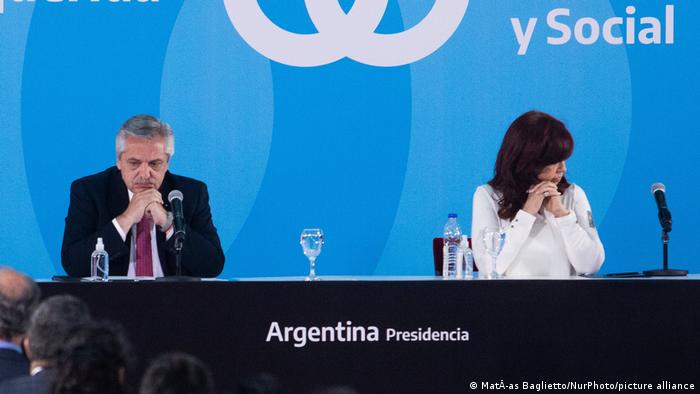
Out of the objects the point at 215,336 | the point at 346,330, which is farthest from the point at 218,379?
the point at 346,330

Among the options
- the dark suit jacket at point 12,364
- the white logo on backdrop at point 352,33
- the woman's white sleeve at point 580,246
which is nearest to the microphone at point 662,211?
the woman's white sleeve at point 580,246

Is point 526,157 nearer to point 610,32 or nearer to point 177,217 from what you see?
point 177,217

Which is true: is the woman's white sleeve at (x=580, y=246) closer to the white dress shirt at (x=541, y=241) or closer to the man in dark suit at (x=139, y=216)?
the white dress shirt at (x=541, y=241)

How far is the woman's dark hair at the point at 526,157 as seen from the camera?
4.81 m

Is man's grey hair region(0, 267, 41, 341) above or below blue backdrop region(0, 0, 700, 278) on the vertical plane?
below

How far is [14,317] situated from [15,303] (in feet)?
0.13

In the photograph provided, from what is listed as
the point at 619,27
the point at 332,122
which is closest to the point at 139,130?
the point at 332,122

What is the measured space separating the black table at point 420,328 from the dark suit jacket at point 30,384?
133cm

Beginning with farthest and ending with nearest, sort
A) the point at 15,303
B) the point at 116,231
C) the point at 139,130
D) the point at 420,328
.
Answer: the point at 139,130 → the point at 116,231 → the point at 420,328 → the point at 15,303

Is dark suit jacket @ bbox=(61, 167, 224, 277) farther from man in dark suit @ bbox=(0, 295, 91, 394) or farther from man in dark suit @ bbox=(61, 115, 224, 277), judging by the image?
man in dark suit @ bbox=(0, 295, 91, 394)

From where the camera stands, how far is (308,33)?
6.30 metres

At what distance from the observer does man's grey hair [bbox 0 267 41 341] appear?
314 cm

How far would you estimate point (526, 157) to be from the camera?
4.82 meters

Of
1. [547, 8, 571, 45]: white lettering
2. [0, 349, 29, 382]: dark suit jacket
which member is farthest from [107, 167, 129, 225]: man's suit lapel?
[547, 8, 571, 45]: white lettering
